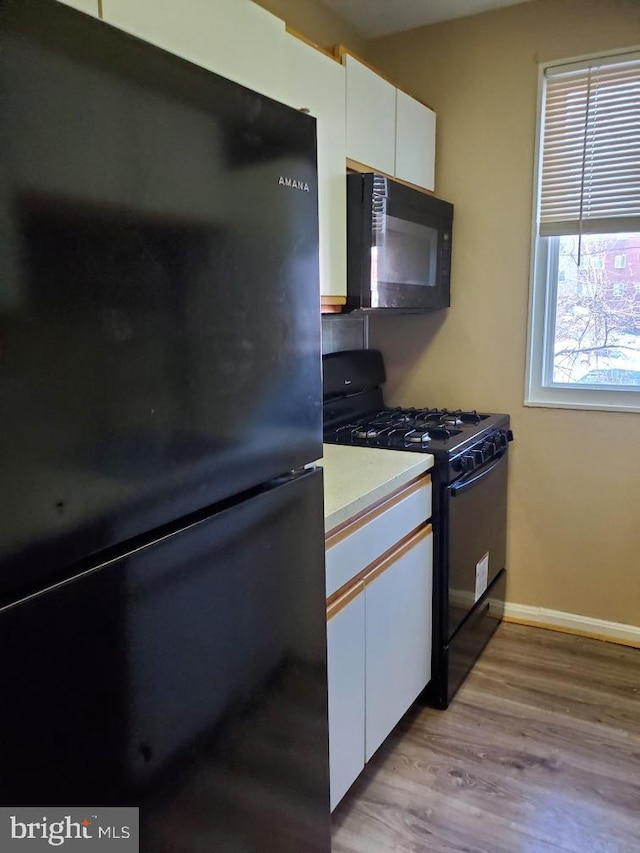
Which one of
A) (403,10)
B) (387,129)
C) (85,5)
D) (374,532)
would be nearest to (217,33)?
(85,5)

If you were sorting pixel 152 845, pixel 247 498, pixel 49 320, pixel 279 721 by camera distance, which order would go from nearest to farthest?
pixel 49 320
pixel 152 845
pixel 247 498
pixel 279 721

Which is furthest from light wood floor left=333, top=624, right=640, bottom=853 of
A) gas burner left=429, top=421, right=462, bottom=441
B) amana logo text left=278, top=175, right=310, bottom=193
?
amana logo text left=278, top=175, right=310, bottom=193

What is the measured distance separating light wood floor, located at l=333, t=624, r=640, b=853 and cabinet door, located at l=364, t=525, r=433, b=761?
0.16 metres

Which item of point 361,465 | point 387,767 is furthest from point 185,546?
point 387,767

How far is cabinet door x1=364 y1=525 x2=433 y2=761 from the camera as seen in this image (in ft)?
5.76

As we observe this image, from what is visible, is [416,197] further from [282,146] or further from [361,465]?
[282,146]

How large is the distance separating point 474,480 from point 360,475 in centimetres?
66

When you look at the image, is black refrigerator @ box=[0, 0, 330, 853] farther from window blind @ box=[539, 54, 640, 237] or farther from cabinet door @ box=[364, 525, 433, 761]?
window blind @ box=[539, 54, 640, 237]

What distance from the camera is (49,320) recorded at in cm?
66

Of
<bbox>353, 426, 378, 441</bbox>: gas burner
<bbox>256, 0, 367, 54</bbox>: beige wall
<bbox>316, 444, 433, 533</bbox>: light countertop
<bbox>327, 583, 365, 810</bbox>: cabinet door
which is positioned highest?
<bbox>256, 0, 367, 54</bbox>: beige wall

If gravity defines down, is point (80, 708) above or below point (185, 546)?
below

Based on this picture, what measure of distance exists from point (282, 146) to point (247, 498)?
58 centimetres

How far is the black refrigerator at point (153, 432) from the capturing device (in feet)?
2.13

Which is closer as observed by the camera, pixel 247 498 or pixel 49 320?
pixel 49 320
